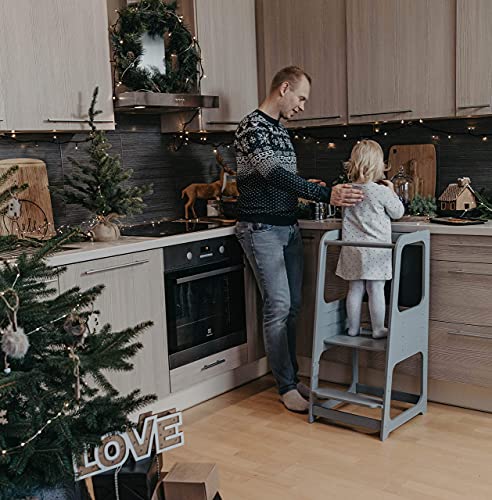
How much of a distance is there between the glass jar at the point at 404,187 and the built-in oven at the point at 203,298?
892 millimetres

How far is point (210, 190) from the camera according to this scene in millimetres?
4145

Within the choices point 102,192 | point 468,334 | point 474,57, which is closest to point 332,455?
point 468,334

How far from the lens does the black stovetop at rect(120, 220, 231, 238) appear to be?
11.8ft

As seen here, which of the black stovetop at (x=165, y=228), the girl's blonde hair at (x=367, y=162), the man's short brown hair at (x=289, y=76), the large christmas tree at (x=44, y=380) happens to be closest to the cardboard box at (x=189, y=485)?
the large christmas tree at (x=44, y=380)

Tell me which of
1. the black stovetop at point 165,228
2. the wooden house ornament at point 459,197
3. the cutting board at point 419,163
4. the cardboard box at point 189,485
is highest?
the cutting board at point 419,163

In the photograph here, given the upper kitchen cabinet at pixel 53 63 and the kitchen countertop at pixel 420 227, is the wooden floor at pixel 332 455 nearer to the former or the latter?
the kitchen countertop at pixel 420 227

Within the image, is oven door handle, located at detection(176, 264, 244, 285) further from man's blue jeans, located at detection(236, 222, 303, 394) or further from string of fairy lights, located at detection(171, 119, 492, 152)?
string of fairy lights, located at detection(171, 119, 492, 152)

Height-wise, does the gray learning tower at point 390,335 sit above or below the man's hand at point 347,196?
below

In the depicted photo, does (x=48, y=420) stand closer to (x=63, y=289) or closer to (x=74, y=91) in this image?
(x=63, y=289)

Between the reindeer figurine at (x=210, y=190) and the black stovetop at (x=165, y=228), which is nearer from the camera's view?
the black stovetop at (x=165, y=228)

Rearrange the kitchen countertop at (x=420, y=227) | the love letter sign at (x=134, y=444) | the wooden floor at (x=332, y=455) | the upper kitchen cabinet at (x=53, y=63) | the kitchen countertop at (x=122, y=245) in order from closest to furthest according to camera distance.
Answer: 1. the love letter sign at (x=134, y=444)
2. the wooden floor at (x=332, y=455)
3. the kitchen countertop at (x=122, y=245)
4. the upper kitchen cabinet at (x=53, y=63)
5. the kitchen countertop at (x=420, y=227)

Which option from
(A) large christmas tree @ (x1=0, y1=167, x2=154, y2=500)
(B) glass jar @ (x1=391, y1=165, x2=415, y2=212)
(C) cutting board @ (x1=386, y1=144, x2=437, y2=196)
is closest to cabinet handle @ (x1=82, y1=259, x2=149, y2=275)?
(A) large christmas tree @ (x1=0, y1=167, x2=154, y2=500)

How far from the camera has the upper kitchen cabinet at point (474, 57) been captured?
3.44 m

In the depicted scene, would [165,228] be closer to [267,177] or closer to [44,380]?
[267,177]
